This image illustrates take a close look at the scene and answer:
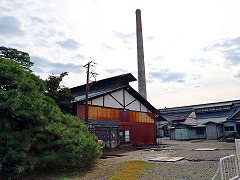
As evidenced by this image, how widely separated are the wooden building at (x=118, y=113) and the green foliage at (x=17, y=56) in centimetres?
656

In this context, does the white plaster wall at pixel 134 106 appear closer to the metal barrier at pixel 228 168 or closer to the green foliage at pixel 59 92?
the green foliage at pixel 59 92

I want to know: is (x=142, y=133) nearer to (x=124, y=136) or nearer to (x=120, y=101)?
(x=124, y=136)

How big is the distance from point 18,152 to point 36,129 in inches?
33.4

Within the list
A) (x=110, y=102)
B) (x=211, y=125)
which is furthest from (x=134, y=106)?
(x=211, y=125)

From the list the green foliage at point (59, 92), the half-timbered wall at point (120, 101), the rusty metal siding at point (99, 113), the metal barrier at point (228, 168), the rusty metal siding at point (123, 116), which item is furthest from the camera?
the rusty metal siding at point (123, 116)

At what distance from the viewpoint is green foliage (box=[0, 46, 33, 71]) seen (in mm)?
7969

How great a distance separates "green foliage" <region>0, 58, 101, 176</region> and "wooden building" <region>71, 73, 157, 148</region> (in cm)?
782

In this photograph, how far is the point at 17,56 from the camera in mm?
8305

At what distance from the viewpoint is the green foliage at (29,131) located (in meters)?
5.74

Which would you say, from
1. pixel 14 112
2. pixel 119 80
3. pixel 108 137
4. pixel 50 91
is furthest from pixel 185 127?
pixel 14 112

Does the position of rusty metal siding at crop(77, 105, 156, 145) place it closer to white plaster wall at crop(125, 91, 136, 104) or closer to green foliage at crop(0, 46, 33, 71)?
white plaster wall at crop(125, 91, 136, 104)

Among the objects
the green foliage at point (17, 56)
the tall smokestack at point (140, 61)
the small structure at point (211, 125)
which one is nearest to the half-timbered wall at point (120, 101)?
the tall smokestack at point (140, 61)

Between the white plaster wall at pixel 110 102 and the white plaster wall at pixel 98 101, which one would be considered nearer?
the white plaster wall at pixel 98 101

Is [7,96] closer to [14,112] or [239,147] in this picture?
[14,112]
